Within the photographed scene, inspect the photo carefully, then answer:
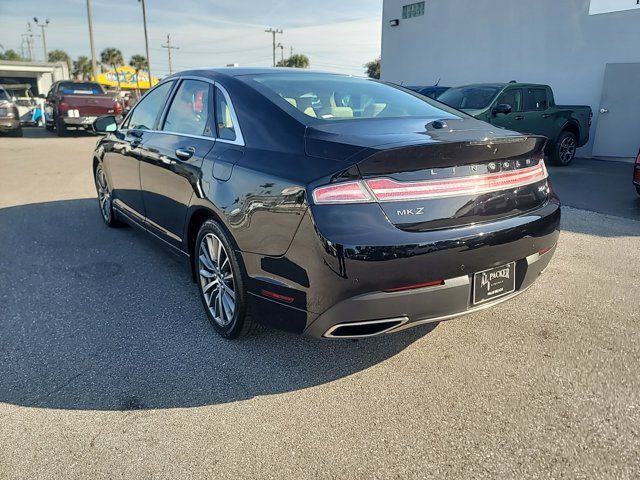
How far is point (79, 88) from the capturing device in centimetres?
1788

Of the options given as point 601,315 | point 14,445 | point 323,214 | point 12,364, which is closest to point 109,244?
point 12,364

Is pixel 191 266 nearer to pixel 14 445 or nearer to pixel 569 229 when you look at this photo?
pixel 14 445

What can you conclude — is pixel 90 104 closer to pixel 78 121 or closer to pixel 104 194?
pixel 78 121

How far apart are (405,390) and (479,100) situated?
8975 mm

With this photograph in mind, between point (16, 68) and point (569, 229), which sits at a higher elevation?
point (16, 68)

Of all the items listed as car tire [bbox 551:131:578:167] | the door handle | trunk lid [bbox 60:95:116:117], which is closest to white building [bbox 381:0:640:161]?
car tire [bbox 551:131:578:167]

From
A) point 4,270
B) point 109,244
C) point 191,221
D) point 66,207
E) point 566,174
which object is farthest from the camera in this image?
point 566,174

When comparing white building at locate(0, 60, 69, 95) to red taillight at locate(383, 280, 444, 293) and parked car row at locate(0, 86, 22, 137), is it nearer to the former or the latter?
parked car row at locate(0, 86, 22, 137)

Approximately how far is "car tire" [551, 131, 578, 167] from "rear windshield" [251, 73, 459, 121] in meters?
8.34

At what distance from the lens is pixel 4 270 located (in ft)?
14.6

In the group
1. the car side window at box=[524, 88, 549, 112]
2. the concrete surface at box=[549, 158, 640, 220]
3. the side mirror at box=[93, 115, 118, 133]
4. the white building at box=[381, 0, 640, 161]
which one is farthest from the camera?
the white building at box=[381, 0, 640, 161]

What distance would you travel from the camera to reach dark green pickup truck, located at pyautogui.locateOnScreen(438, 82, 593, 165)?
10406 mm

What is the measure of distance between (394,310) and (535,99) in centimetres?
1009

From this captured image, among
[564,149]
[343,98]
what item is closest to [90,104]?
[564,149]
